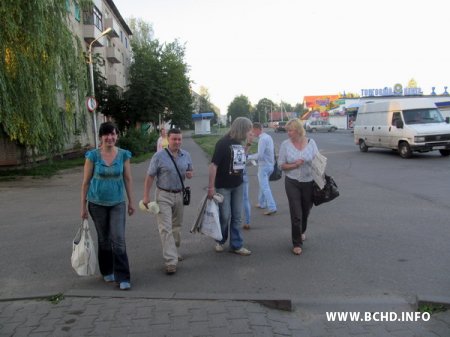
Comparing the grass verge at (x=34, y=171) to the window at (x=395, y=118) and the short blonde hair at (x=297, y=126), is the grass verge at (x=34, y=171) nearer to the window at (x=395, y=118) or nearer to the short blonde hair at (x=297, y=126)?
the short blonde hair at (x=297, y=126)

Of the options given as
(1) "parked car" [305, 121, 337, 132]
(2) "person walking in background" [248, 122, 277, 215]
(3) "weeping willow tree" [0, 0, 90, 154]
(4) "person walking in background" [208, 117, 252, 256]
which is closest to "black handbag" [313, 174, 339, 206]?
(4) "person walking in background" [208, 117, 252, 256]

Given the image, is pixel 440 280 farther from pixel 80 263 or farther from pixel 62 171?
pixel 62 171

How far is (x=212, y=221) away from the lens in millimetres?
5172

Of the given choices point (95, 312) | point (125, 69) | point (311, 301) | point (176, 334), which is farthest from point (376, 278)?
point (125, 69)

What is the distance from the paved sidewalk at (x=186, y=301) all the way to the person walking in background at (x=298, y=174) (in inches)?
16.3

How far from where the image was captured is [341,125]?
7231cm

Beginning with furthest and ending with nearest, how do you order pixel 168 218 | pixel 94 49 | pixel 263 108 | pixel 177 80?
pixel 263 108
pixel 177 80
pixel 94 49
pixel 168 218

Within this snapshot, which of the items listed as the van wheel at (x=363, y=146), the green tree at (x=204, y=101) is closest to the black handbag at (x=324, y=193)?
the van wheel at (x=363, y=146)

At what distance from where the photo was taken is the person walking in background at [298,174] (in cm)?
536

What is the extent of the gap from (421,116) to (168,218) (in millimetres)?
15922

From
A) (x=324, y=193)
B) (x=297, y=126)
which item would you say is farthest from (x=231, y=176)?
(x=324, y=193)

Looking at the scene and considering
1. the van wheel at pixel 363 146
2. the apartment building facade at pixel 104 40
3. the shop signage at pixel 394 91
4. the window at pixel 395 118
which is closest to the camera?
the window at pixel 395 118

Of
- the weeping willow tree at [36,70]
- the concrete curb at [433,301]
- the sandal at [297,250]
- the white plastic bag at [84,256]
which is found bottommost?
the concrete curb at [433,301]

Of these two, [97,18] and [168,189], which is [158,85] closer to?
[97,18]
